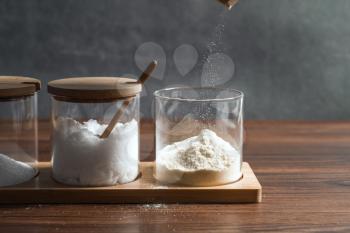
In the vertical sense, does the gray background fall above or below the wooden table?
above

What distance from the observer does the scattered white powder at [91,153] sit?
0.91 meters

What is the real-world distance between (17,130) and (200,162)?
31 cm

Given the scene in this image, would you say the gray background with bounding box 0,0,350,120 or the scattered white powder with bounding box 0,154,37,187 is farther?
the gray background with bounding box 0,0,350,120

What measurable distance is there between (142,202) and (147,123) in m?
0.62

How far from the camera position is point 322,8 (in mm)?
1824

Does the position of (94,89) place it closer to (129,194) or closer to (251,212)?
(129,194)

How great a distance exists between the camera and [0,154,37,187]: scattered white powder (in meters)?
0.94

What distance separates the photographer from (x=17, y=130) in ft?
3.26

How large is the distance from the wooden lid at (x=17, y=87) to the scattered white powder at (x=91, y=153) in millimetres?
66

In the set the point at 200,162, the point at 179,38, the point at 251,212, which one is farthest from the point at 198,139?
the point at 179,38

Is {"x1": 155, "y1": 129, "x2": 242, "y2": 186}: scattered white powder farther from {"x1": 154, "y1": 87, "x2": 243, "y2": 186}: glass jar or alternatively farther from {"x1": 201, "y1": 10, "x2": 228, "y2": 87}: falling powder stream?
{"x1": 201, "y1": 10, "x2": 228, "y2": 87}: falling powder stream

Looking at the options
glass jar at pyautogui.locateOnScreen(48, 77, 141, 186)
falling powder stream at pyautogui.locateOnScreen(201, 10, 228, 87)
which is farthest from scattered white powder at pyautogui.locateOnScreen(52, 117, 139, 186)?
falling powder stream at pyautogui.locateOnScreen(201, 10, 228, 87)

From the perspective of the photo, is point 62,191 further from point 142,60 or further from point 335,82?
point 335,82

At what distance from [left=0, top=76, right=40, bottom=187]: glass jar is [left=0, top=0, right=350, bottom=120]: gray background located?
827 mm
